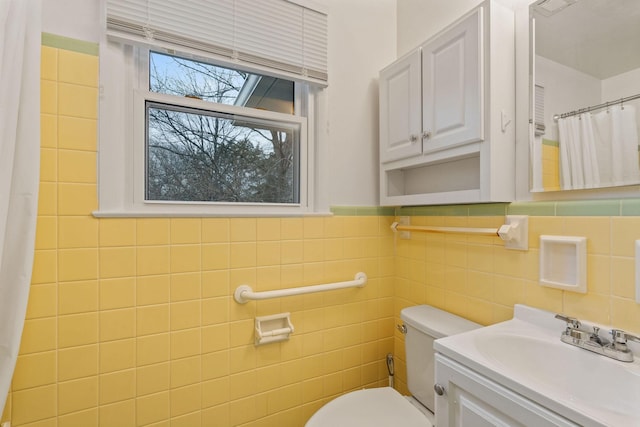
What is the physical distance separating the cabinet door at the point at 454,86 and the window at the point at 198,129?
525 mm

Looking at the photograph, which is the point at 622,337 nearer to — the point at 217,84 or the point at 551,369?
the point at 551,369

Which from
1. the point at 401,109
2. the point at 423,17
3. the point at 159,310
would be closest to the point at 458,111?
the point at 401,109

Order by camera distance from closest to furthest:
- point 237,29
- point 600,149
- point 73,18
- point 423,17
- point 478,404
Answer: point 478,404 → point 600,149 → point 73,18 → point 237,29 → point 423,17

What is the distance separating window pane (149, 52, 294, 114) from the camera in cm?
128

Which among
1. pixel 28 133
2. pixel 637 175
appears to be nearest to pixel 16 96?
pixel 28 133

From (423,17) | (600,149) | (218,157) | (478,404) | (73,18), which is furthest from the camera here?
(423,17)

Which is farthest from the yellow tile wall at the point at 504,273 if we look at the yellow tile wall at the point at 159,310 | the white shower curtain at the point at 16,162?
the white shower curtain at the point at 16,162

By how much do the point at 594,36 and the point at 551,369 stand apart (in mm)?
1056

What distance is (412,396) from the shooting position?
142cm

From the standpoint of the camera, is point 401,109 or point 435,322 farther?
point 401,109

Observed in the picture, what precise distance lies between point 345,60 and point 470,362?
147 centimetres

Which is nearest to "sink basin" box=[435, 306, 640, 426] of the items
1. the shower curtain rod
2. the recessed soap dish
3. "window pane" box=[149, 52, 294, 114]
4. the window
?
A: the recessed soap dish

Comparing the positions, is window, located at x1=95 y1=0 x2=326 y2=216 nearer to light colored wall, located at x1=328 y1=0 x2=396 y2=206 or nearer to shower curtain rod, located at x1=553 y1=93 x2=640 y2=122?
light colored wall, located at x1=328 y1=0 x2=396 y2=206

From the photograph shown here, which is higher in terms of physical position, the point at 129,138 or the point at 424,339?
the point at 129,138
